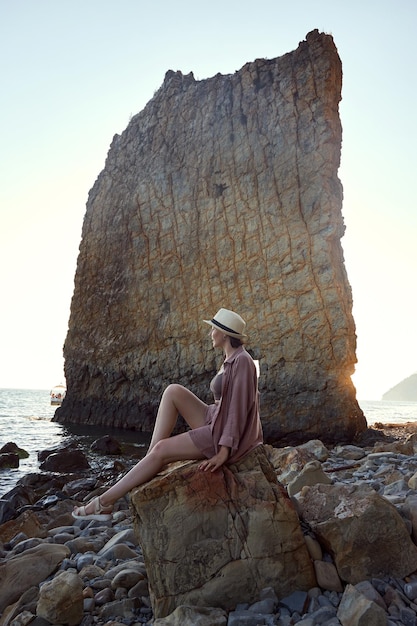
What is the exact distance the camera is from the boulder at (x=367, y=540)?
3170 millimetres

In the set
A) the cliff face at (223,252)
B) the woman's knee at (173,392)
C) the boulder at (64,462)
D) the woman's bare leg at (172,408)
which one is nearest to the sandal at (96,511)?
the woman's bare leg at (172,408)

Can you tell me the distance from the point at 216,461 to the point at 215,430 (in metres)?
0.25

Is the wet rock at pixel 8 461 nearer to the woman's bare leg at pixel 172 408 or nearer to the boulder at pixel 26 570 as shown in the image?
the boulder at pixel 26 570

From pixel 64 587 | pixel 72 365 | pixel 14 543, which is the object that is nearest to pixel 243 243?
pixel 72 365

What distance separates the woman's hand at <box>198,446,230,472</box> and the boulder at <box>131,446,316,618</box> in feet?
0.13

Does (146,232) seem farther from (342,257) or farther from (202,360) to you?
(342,257)

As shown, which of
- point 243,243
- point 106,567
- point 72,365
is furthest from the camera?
point 72,365

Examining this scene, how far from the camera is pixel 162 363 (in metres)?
22.8

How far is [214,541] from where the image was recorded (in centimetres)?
323

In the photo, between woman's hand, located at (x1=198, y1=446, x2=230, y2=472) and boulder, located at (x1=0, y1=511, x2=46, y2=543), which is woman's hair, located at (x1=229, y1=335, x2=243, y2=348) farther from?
boulder, located at (x1=0, y1=511, x2=46, y2=543)

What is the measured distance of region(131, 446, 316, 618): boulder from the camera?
3.15 metres

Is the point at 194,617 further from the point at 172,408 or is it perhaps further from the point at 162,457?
the point at 172,408

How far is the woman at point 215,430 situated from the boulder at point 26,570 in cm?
65

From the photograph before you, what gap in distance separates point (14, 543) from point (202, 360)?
643 inches
